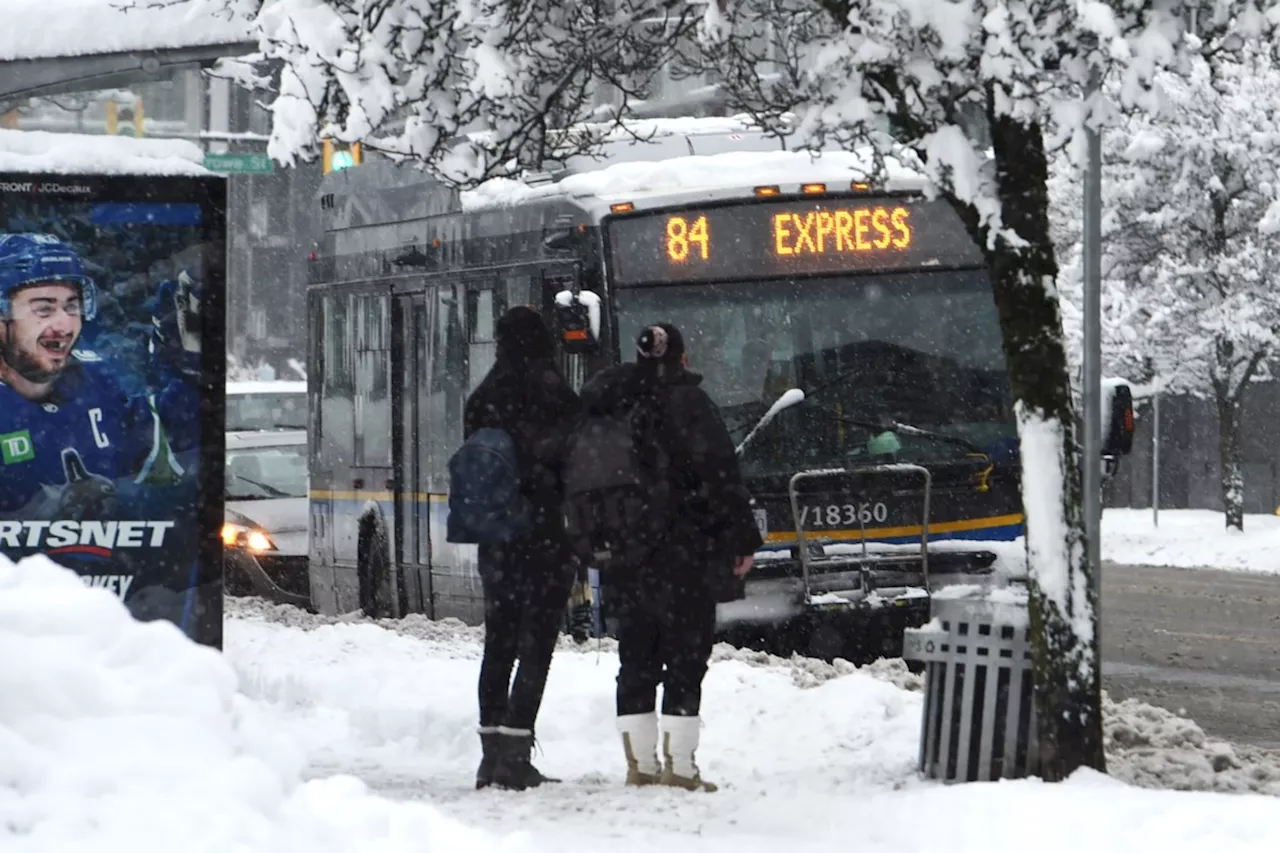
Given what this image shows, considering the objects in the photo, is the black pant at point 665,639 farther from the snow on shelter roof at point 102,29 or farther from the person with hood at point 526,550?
→ the snow on shelter roof at point 102,29

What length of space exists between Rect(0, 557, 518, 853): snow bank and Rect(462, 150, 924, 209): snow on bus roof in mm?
8246

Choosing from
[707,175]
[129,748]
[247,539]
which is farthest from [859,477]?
[129,748]

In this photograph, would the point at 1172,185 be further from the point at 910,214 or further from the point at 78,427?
Answer: the point at 78,427

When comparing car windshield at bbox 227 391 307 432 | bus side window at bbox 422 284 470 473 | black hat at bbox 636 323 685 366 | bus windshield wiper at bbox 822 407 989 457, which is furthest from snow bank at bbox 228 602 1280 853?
car windshield at bbox 227 391 307 432

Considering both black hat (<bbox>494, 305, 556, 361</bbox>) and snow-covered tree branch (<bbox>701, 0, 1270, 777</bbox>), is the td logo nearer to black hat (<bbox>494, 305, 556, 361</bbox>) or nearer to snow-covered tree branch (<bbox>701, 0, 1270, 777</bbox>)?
black hat (<bbox>494, 305, 556, 361</bbox>)

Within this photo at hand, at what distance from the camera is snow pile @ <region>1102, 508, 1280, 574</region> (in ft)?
97.9

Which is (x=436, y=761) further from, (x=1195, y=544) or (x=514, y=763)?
(x=1195, y=544)

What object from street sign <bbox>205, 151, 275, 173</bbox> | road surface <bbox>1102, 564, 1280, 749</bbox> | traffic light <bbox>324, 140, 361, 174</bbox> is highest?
traffic light <bbox>324, 140, 361, 174</bbox>

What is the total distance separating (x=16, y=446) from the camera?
9391 millimetres

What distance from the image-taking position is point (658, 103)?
36.7 m

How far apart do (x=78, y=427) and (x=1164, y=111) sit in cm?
465

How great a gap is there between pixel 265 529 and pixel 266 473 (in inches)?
48.3

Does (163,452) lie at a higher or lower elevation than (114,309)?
lower

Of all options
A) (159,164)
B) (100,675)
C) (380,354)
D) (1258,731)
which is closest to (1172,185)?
(380,354)
